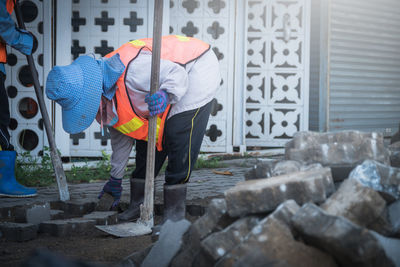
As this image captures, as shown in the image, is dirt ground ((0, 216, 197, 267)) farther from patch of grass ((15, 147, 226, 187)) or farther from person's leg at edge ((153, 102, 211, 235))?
patch of grass ((15, 147, 226, 187))

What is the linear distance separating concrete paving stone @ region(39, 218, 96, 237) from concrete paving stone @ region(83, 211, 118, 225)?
89 millimetres

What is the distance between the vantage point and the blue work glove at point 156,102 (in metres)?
3.13

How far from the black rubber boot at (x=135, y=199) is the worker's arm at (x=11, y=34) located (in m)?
1.68

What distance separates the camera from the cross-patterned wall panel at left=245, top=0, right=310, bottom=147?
23.7 ft

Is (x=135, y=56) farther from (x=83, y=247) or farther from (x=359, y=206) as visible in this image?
(x=359, y=206)

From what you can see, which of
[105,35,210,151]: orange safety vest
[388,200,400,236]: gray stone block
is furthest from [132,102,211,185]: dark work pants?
[388,200,400,236]: gray stone block

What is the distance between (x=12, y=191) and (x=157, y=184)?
1580 mm

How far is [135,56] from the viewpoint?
337 centimetres

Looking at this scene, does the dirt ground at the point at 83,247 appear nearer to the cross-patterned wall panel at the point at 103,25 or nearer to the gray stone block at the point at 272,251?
the gray stone block at the point at 272,251

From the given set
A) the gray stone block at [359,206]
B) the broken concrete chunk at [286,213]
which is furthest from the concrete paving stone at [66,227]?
the gray stone block at [359,206]

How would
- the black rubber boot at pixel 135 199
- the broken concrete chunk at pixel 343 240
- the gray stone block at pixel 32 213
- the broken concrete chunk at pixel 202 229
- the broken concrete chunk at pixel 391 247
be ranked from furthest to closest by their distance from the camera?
the black rubber boot at pixel 135 199 < the gray stone block at pixel 32 213 < the broken concrete chunk at pixel 202 229 < the broken concrete chunk at pixel 391 247 < the broken concrete chunk at pixel 343 240

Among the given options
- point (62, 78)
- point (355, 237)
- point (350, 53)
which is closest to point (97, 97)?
point (62, 78)

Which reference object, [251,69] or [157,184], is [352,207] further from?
[251,69]

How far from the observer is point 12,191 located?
14.5ft
